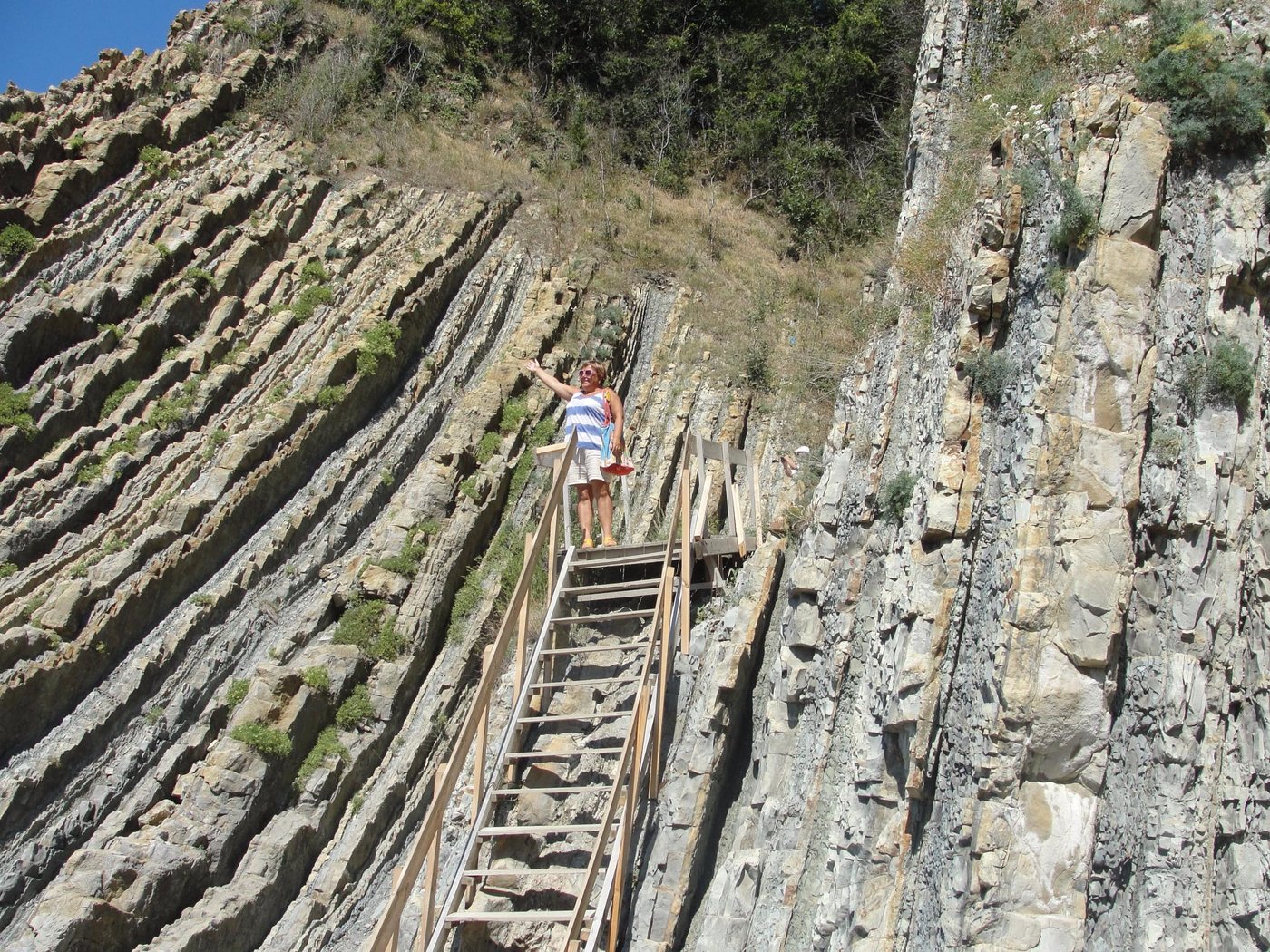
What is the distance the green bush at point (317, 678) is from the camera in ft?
31.3

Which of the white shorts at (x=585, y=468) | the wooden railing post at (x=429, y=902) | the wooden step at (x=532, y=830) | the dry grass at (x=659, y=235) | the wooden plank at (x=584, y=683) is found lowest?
the wooden railing post at (x=429, y=902)

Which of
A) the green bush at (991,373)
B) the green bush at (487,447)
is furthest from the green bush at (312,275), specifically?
the green bush at (991,373)

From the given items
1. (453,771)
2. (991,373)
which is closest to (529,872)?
(453,771)

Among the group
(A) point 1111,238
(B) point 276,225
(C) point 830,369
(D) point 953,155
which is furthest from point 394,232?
(A) point 1111,238

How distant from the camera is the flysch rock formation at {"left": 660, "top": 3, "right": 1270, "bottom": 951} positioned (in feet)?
16.9

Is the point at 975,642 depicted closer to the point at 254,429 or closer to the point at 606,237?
the point at 254,429

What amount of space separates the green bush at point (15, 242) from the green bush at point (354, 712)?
6200mm

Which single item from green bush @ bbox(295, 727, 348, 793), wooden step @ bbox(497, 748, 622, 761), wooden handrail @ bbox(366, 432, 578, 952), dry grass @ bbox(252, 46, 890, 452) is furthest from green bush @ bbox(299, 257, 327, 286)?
wooden step @ bbox(497, 748, 622, 761)

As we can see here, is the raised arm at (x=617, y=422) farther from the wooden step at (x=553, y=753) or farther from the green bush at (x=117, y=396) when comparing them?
the green bush at (x=117, y=396)

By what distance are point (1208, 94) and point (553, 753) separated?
5.76 m

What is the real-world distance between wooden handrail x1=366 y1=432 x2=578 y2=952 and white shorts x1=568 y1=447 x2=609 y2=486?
0.74 ft

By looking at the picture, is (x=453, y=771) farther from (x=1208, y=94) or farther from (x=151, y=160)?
(x=151, y=160)

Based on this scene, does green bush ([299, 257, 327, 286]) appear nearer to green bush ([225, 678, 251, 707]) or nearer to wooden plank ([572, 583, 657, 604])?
green bush ([225, 678, 251, 707])

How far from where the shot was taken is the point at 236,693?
941 cm
